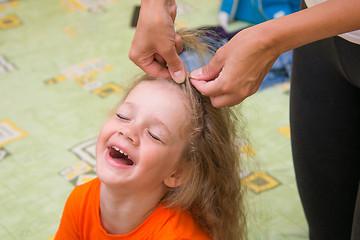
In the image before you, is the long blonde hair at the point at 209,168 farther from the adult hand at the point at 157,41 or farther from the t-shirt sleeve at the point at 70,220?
the t-shirt sleeve at the point at 70,220

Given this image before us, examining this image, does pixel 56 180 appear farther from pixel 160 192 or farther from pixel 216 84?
pixel 216 84

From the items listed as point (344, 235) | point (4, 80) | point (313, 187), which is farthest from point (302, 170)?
point (4, 80)

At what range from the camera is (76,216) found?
1.03 metres

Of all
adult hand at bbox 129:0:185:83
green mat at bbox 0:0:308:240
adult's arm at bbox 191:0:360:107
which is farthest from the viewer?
green mat at bbox 0:0:308:240

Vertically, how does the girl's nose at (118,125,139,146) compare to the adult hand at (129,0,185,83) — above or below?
below

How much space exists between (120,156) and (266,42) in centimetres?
38

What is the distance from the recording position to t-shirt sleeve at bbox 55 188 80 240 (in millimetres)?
1025

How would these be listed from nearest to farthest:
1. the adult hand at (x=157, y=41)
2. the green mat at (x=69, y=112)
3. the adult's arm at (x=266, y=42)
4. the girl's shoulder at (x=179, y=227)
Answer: the adult's arm at (x=266, y=42) → the adult hand at (x=157, y=41) → the girl's shoulder at (x=179, y=227) → the green mat at (x=69, y=112)

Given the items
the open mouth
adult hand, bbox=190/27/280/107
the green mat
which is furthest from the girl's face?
the green mat

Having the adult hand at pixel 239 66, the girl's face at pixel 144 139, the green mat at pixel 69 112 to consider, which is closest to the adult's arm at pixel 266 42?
the adult hand at pixel 239 66

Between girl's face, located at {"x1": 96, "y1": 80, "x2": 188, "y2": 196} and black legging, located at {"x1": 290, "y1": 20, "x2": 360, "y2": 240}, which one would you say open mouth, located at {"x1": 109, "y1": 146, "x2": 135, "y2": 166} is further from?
black legging, located at {"x1": 290, "y1": 20, "x2": 360, "y2": 240}

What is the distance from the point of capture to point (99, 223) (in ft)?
3.28

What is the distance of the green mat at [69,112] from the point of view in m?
1.36

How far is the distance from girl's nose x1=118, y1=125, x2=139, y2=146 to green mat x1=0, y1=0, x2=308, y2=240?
1.01ft
